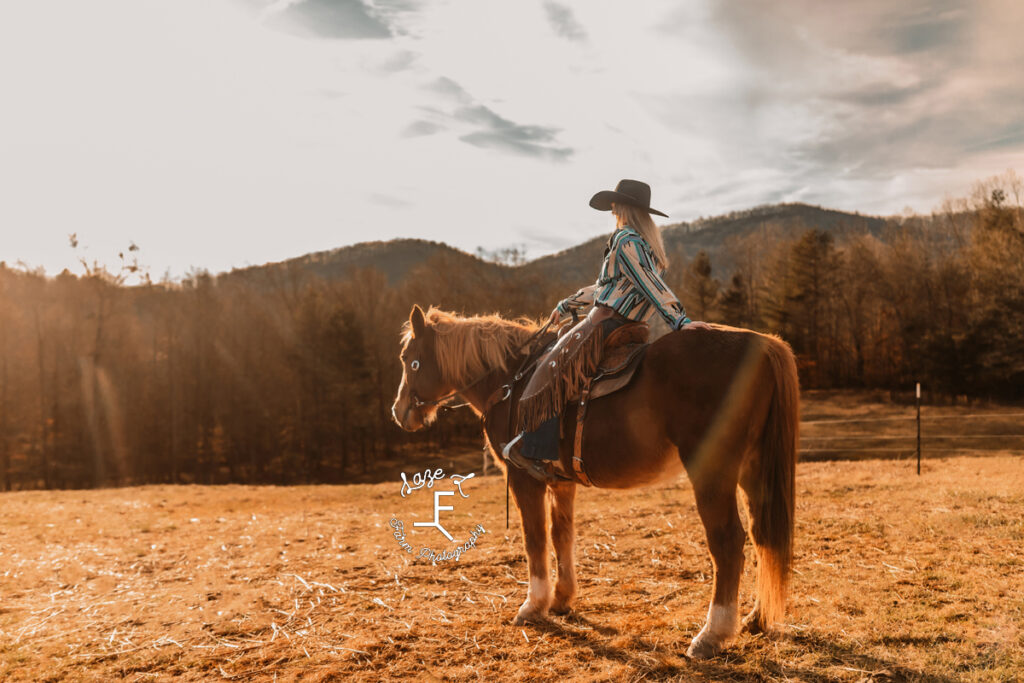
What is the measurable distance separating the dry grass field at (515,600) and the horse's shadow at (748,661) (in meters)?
0.02

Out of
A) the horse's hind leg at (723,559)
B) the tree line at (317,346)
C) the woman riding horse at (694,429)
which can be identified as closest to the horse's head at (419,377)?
the woman riding horse at (694,429)

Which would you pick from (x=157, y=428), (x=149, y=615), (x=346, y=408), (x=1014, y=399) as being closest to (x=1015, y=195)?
(x=1014, y=399)

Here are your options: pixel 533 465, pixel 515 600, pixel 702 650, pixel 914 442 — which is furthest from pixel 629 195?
pixel 914 442

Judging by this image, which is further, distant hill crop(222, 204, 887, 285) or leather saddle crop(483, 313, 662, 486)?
distant hill crop(222, 204, 887, 285)

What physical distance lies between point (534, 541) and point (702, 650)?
1.57m

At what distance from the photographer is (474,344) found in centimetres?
553

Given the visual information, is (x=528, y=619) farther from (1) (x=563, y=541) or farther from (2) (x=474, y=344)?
(2) (x=474, y=344)

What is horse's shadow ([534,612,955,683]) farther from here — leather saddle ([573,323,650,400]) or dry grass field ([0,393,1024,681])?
leather saddle ([573,323,650,400])

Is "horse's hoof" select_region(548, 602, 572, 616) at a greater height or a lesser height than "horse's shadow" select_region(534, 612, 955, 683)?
lesser

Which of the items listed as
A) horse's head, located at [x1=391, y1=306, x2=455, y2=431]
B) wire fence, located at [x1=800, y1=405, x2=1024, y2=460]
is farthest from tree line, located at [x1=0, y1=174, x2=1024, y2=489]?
horse's head, located at [x1=391, y1=306, x2=455, y2=431]

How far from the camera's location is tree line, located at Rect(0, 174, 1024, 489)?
3503 cm

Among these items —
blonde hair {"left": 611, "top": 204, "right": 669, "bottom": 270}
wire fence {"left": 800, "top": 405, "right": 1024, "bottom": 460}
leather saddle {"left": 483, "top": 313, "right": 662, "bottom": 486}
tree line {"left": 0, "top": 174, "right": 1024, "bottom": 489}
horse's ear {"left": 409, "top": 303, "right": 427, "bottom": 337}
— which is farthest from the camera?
tree line {"left": 0, "top": 174, "right": 1024, "bottom": 489}

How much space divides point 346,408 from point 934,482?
104ft

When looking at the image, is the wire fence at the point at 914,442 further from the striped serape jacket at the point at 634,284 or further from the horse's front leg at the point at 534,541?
the striped serape jacket at the point at 634,284
